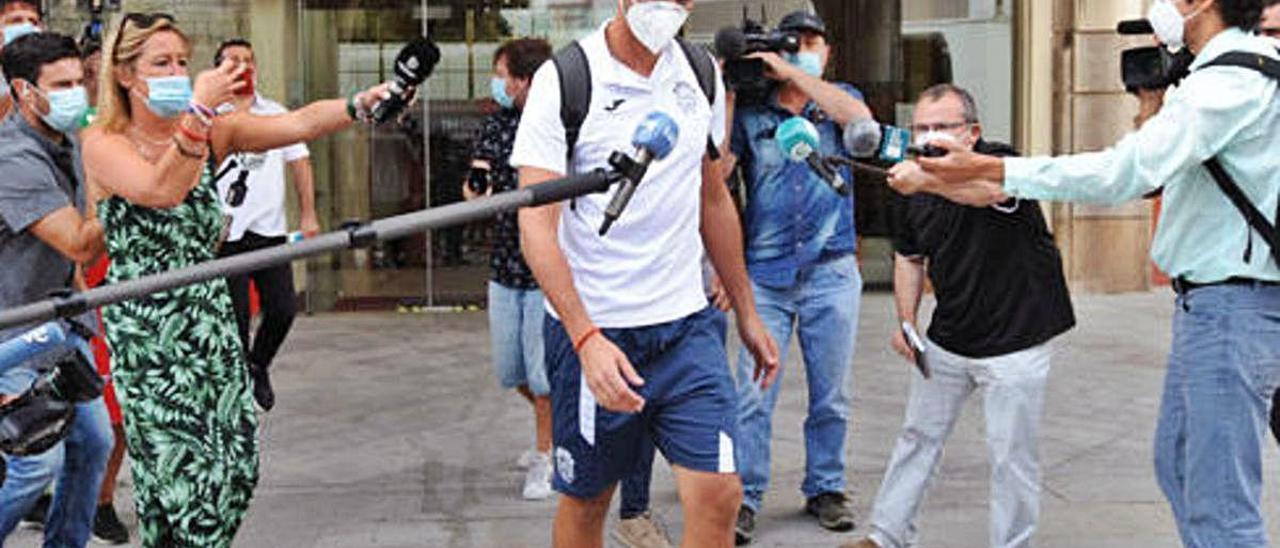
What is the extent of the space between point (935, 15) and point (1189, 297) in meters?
8.58

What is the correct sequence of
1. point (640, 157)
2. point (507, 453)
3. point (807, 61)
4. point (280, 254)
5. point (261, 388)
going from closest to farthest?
1. point (280, 254)
2. point (640, 157)
3. point (807, 61)
4. point (507, 453)
5. point (261, 388)

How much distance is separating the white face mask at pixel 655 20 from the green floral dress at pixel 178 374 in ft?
3.84

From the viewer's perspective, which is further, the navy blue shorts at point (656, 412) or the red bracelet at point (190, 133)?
the navy blue shorts at point (656, 412)

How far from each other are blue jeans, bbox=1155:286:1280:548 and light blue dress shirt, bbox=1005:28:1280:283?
0.25ft

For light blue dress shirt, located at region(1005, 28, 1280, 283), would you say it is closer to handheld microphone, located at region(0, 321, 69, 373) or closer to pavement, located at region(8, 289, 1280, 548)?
pavement, located at region(8, 289, 1280, 548)

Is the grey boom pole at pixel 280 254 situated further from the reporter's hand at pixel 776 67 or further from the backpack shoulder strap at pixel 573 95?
the reporter's hand at pixel 776 67

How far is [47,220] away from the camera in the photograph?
4.71 m

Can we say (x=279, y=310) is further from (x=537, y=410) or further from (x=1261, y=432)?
(x=1261, y=432)

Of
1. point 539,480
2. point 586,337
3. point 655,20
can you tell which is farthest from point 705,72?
point 539,480

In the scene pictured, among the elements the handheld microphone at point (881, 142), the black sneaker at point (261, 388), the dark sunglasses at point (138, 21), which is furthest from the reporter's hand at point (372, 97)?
the black sneaker at point (261, 388)

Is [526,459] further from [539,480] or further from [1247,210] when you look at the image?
[1247,210]

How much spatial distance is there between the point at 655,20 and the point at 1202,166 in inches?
54.9

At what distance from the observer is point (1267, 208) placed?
411 cm

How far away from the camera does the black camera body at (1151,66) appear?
186 inches
